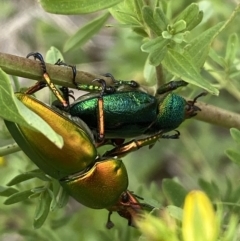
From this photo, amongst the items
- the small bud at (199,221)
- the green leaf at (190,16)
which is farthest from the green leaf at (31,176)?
the small bud at (199,221)

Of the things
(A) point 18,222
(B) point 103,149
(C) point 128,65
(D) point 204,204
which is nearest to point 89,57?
(C) point 128,65

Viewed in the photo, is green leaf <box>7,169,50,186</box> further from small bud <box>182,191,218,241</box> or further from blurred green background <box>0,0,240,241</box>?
small bud <box>182,191,218,241</box>

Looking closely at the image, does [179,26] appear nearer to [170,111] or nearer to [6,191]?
[170,111]

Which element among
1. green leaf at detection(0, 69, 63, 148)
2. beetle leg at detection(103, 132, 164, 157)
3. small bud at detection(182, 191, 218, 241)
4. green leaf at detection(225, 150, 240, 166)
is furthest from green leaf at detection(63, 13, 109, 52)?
small bud at detection(182, 191, 218, 241)

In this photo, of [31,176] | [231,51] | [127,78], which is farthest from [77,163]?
[127,78]

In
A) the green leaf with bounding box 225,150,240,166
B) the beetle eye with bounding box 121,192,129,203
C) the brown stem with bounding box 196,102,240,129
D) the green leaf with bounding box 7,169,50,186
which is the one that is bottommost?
the beetle eye with bounding box 121,192,129,203

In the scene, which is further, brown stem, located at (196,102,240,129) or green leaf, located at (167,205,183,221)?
brown stem, located at (196,102,240,129)
